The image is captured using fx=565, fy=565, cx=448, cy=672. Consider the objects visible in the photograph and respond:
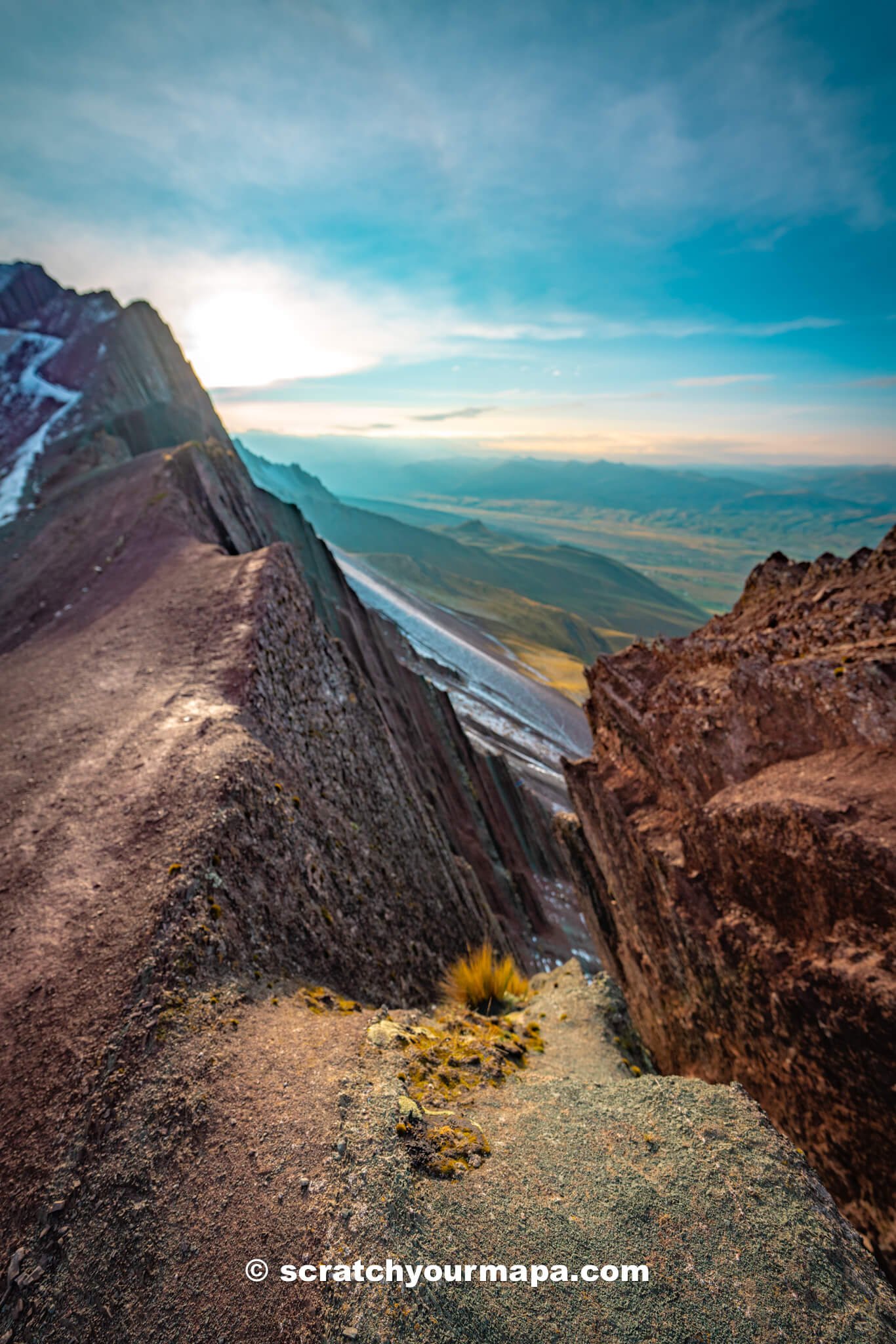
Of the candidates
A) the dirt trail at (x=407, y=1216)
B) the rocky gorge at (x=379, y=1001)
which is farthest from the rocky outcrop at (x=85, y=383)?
the dirt trail at (x=407, y=1216)

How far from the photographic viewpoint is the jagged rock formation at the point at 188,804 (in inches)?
237

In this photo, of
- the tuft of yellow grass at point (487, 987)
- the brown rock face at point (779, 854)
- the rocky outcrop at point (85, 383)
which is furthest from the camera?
the rocky outcrop at point (85, 383)

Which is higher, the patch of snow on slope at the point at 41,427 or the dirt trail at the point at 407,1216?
the patch of snow on slope at the point at 41,427

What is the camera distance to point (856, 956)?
711cm

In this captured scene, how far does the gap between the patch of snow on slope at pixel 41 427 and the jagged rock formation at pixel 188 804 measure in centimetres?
1445

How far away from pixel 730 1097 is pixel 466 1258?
10.7 feet

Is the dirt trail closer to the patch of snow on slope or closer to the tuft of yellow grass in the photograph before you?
the tuft of yellow grass

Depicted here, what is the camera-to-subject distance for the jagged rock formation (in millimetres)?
6027

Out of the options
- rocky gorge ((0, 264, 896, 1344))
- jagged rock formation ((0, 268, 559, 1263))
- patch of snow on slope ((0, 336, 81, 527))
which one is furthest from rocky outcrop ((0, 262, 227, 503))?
rocky gorge ((0, 264, 896, 1344))

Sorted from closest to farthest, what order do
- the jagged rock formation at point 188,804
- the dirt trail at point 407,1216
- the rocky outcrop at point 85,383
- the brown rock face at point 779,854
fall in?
the dirt trail at point 407,1216 < the jagged rock formation at point 188,804 < the brown rock face at point 779,854 < the rocky outcrop at point 85,383

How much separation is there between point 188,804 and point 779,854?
342 inches

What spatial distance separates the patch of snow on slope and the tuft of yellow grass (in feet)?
125

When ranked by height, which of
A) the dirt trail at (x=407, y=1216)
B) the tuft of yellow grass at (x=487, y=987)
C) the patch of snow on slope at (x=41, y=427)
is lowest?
the tuft of yellow grass at (x=487, y=987)

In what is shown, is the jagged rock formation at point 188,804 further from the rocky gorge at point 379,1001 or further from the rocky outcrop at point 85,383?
the rocky outcrop at point 85,383
